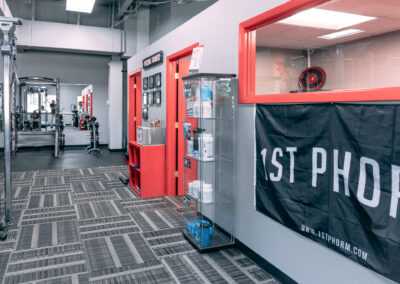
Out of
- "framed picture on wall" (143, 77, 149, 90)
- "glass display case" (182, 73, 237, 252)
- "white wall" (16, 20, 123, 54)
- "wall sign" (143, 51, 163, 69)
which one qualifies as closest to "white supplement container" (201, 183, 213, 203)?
"glass display case" (182, 73, 237, 252)

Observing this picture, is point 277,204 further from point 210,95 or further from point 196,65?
point 196,65

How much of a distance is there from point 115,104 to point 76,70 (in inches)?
65.4

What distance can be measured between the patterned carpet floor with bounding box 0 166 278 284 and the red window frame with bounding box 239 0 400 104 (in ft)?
4.32

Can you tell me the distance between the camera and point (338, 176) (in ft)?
6.05

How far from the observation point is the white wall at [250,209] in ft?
6.30

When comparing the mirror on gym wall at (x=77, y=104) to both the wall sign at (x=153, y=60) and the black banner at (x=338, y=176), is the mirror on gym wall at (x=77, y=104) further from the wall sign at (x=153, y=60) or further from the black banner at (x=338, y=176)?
the black banner at (x=338, y=176)

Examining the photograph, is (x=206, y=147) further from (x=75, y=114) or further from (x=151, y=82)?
(x=75, y=114)

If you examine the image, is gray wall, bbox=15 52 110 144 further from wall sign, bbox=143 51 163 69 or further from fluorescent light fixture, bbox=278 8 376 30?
fluorescent light fixture, bbox=278 8 376 30

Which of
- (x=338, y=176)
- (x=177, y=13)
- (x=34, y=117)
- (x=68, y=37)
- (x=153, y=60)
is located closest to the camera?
(x=338, y=176)

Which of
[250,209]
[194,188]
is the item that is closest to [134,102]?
[194,188]

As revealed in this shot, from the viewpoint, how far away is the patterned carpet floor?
7.99 feet

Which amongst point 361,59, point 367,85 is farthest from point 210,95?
point 361,59

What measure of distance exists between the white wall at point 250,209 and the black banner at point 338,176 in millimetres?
99

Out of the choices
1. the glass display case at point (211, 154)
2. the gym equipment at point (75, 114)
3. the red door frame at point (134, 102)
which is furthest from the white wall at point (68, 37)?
the glass display case at point (211, 154)
